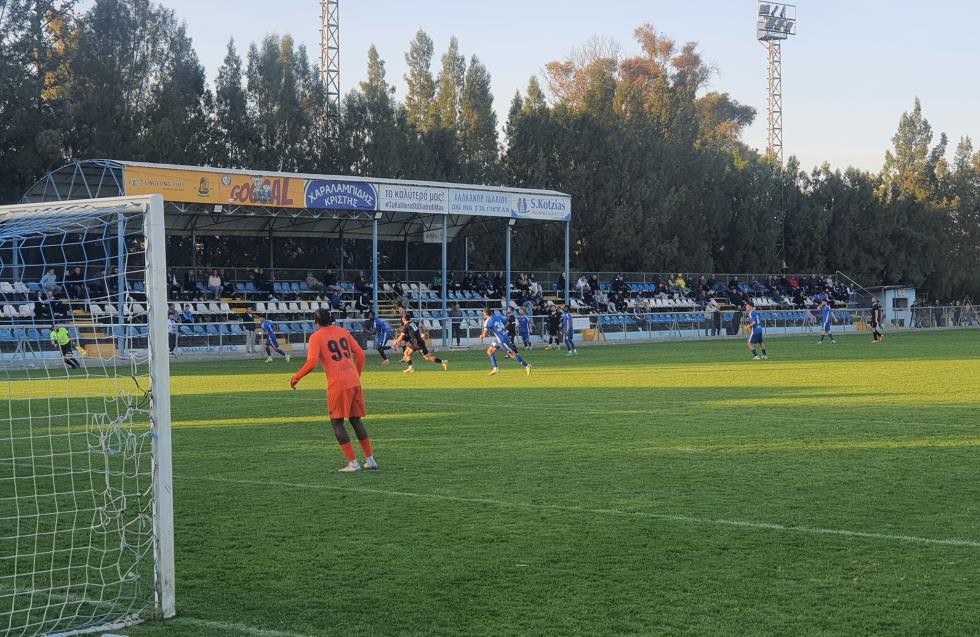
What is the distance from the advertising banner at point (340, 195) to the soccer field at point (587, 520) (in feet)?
64.9

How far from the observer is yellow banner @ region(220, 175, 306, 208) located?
36344 mm

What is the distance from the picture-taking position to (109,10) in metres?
51.0

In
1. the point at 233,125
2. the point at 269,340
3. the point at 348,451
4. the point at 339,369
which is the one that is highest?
the point at 233,125

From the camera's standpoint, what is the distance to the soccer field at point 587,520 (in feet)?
21.3

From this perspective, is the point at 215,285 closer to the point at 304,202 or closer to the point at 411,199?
the point at 304,202

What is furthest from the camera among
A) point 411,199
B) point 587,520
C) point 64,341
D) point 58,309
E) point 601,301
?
point 601,301

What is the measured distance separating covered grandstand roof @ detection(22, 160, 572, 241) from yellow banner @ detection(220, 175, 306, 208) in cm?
3

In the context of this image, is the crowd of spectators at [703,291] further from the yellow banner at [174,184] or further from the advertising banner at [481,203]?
the yellow banner at [174,184]

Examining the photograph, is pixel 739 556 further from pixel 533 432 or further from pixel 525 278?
pixel 525 278

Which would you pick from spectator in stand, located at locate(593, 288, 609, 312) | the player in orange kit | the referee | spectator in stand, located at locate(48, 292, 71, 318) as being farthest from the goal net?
spectator in stand, located at locate(593, 288, 609, 312)

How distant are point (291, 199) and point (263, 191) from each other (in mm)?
1025

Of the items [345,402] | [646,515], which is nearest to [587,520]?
[646,515]

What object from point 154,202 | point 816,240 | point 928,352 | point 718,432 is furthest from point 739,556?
point 816,240

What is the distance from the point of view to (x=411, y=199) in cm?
4069
